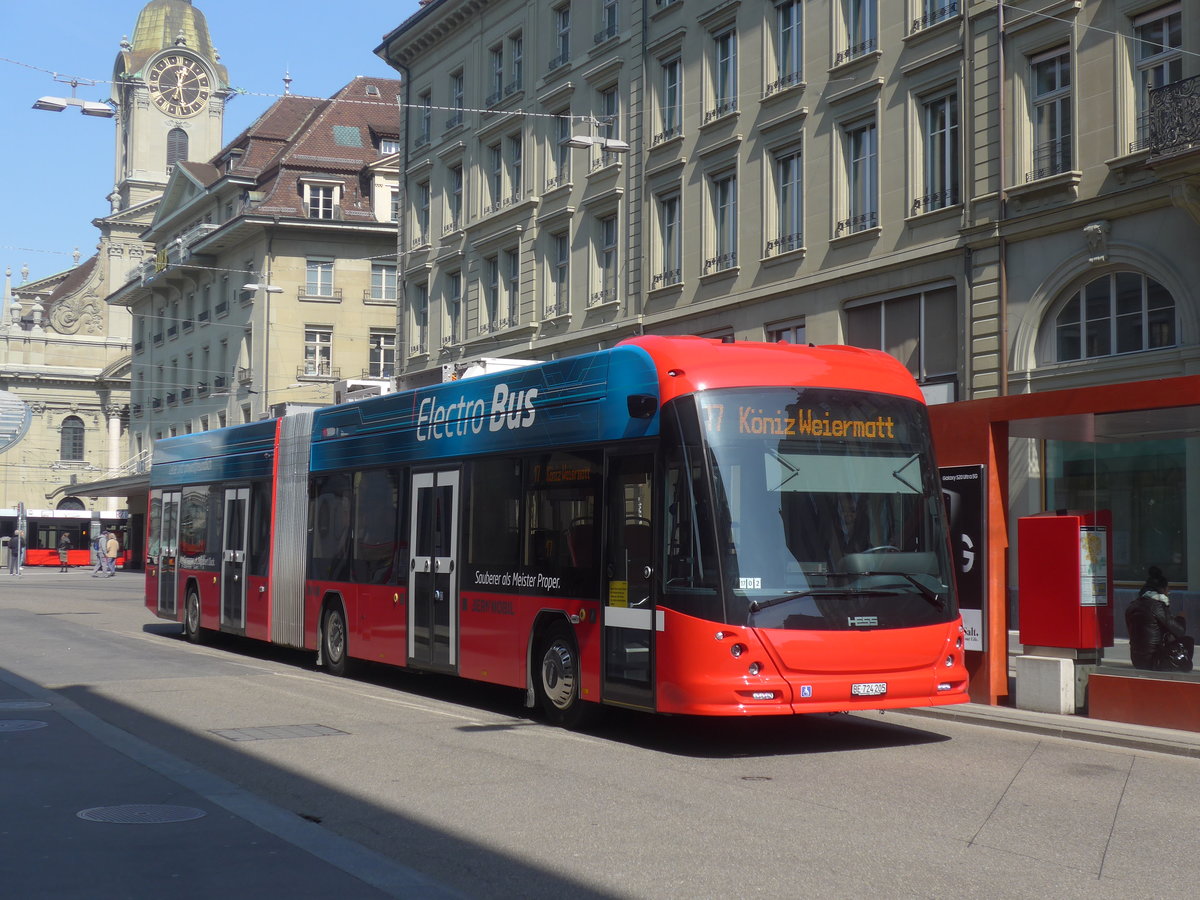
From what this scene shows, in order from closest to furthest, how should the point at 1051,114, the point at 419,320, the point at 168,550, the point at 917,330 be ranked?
the point at 1051,114 → the point at 168,550 → the point at 917,330 → the point at 419,320

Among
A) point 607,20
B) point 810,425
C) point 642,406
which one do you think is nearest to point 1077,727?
point 810,425

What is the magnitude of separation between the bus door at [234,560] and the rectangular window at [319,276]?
3929 cm

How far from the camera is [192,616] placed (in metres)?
22.2

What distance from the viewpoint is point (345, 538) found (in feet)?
54.5

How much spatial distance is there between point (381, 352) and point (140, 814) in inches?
2059

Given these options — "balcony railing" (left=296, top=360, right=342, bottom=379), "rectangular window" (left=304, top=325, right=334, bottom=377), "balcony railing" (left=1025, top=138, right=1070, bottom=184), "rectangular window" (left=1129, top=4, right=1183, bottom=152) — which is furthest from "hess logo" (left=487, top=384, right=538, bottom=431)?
"rectangular window" (left=304, top=325, right=334, bottom=377)

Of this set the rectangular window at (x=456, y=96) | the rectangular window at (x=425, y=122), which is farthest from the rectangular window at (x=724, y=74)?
the rectangular window at (x=425, y=122)

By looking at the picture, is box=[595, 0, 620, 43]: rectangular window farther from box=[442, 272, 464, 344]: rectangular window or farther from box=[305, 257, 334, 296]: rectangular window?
box=[305, 257, 334, 296]: rectangular window

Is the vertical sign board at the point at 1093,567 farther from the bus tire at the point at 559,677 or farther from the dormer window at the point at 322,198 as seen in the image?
the dormer window at the point at 322,198

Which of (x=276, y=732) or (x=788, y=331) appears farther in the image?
(x=788, y=331)

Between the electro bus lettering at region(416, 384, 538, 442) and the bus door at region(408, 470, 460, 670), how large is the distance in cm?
46

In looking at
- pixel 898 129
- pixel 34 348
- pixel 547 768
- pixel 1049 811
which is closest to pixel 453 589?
pixel 547 768

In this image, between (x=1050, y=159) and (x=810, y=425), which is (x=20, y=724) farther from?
(x=1050, y=159)

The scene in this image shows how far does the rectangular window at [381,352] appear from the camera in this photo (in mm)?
58938
